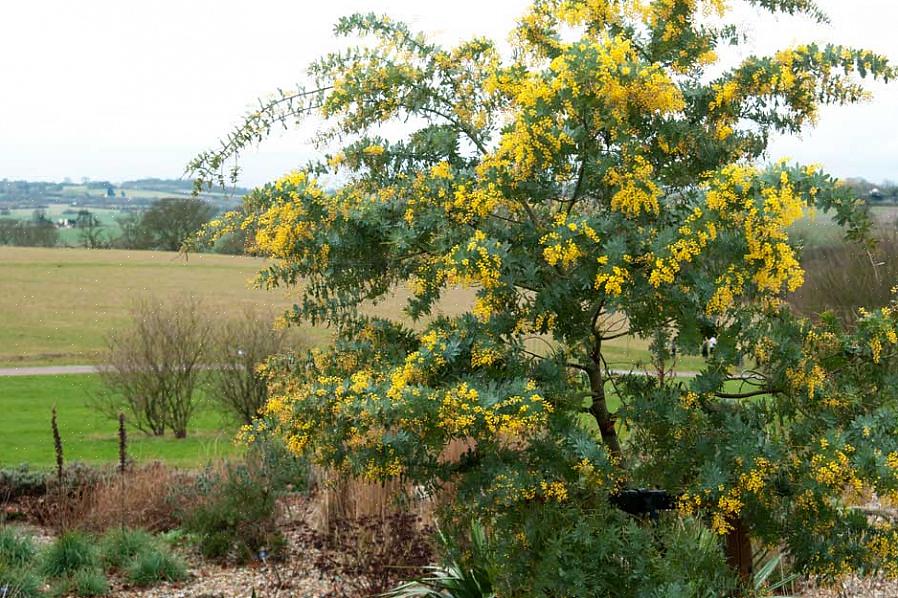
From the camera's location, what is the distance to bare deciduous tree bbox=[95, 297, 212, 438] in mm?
14734

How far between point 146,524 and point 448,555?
14.2ft

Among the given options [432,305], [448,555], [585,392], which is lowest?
[448,555]

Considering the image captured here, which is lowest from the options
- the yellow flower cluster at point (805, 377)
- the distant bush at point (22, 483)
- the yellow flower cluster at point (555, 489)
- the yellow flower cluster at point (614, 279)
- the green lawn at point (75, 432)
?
the green lawn at point (75, 432)

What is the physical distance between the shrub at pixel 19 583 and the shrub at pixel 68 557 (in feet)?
1.07

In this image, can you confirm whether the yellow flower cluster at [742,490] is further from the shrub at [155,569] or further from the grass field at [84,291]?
the grass field at [84,291]

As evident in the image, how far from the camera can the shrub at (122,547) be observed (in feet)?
23.5

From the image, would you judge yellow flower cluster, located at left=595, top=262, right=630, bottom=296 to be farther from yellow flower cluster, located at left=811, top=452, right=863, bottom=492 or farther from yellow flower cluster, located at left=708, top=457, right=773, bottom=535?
yellow flower cluster, located at left=811, top=452, right=863, bottom=492

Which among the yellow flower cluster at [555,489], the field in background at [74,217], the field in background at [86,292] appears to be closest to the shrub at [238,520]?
the yellow flower cluster at [555,489]

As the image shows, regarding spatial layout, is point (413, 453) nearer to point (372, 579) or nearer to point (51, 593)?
point (372, 579)

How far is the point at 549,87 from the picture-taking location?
4086mm

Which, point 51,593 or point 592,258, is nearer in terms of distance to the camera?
point 592,258

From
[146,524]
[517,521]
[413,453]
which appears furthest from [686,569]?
[146,524]

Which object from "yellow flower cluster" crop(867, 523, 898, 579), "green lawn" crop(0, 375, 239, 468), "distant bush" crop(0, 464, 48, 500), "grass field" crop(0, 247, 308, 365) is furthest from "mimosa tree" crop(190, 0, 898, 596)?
"grass field" crop(0, 247, 308, 365)

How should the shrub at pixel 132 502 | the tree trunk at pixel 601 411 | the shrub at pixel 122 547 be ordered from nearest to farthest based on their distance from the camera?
the tree trunk at pixel 601 411
the shrub at pixel 122 547
the shrub at pixel 132 502
